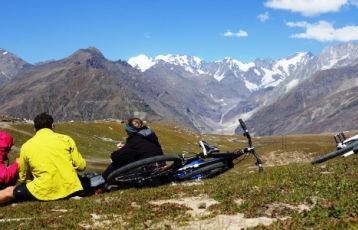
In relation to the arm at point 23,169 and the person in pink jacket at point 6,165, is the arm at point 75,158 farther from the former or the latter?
the person in pink jacket at point 6,165

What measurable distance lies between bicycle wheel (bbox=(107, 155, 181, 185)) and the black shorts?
3.58 m

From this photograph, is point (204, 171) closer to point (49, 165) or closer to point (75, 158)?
point (75, 158)

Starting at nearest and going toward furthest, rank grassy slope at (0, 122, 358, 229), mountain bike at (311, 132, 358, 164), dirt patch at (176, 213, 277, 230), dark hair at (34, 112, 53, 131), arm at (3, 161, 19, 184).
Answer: grassy slope at (0, 122, 358, 229) → dirt patch at (176, 213, 277, 230) → dark hair at (34, 112, 53, 131) → arm at (3, 161, 19, 184) → mountain bike at (311, 132, 358, 164)

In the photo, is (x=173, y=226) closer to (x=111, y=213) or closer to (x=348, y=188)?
(x=111, y=213)

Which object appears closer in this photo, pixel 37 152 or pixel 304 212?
pixel 304 212

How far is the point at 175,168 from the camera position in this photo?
73.9 feet

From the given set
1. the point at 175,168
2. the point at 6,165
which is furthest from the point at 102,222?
the point at 175,168

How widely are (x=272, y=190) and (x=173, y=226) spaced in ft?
14.0

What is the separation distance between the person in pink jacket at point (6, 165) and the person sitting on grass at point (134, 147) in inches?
149

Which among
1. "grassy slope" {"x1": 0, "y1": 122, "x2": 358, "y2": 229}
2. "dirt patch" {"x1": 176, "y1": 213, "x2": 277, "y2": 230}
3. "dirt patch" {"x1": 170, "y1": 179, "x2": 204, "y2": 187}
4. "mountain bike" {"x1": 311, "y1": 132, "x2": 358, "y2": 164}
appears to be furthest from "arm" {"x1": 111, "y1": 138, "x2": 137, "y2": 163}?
"mountain bike" {"x1": 311, "y1": 132, "x2": 358, "y2": 164}

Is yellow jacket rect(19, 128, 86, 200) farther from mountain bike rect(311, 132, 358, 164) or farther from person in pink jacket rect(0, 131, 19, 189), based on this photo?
mountain bike rect(311, 132, 358, 164)

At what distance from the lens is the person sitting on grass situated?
21453 mm

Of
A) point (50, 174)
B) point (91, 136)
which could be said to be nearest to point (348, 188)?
point (50, 174)

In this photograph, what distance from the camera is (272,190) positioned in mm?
16938
